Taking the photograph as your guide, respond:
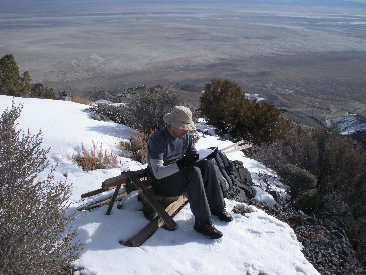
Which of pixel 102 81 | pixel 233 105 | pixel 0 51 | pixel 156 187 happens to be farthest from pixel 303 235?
pixel 0 51

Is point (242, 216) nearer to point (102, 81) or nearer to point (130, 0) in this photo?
point (102, 81)

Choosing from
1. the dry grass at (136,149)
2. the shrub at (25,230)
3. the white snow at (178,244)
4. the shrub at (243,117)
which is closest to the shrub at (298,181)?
the white snow at (178,244)

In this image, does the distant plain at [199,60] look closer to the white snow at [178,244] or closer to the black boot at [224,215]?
the white snow at [178,244]

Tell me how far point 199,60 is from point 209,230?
5357 centimetres

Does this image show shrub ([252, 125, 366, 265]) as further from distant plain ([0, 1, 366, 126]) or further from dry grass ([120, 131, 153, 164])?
distant plain ([0, 1, 366, 126])

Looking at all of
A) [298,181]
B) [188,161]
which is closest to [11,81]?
[298,181]

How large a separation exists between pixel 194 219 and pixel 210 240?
0.44 meters

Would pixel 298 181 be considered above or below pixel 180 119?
below

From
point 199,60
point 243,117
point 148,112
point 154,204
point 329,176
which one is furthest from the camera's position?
point 199,60

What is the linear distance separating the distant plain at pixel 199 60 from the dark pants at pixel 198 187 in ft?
83.0

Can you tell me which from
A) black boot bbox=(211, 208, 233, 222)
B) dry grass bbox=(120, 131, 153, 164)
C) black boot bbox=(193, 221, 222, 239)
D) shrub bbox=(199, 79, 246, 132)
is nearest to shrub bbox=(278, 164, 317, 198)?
black boot bbox=(211, 208, 233, 222)

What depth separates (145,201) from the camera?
4410mm

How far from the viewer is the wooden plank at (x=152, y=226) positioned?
3.67 meters

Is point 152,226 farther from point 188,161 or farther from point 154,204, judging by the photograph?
point 188,161
